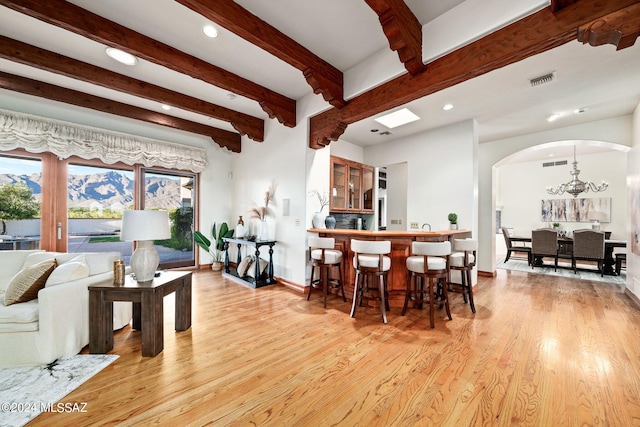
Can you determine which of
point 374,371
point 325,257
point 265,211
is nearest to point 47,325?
point 374,371

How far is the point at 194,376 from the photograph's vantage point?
6.17 feet

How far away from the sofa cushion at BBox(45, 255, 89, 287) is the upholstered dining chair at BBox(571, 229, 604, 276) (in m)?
8.14

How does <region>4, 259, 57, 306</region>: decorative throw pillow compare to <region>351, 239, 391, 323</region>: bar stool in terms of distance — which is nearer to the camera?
<region>4, 259, 57, 306</region>: decorative throw pillow

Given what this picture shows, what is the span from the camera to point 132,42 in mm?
2564

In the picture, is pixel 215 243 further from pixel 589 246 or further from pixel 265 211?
pixel 589 246

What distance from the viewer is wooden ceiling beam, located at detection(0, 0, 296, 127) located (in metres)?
2.14

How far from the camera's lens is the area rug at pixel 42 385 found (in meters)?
1.50

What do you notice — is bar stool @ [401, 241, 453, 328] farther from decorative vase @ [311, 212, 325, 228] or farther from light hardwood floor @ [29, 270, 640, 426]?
decorative vase @ [311, 212, 325, 228]

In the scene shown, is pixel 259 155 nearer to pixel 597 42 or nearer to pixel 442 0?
pixel 442 0

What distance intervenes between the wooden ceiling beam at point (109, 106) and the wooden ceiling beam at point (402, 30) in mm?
3986

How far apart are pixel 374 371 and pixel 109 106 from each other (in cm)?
516

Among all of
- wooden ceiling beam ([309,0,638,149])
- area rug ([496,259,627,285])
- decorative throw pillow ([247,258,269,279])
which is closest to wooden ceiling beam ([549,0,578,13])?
wooden ceiling beam ([309,0,638,149])

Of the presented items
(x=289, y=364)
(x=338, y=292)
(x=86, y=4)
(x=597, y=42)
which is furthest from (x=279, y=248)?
(x=597, y=42)

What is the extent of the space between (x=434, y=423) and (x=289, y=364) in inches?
42.3
